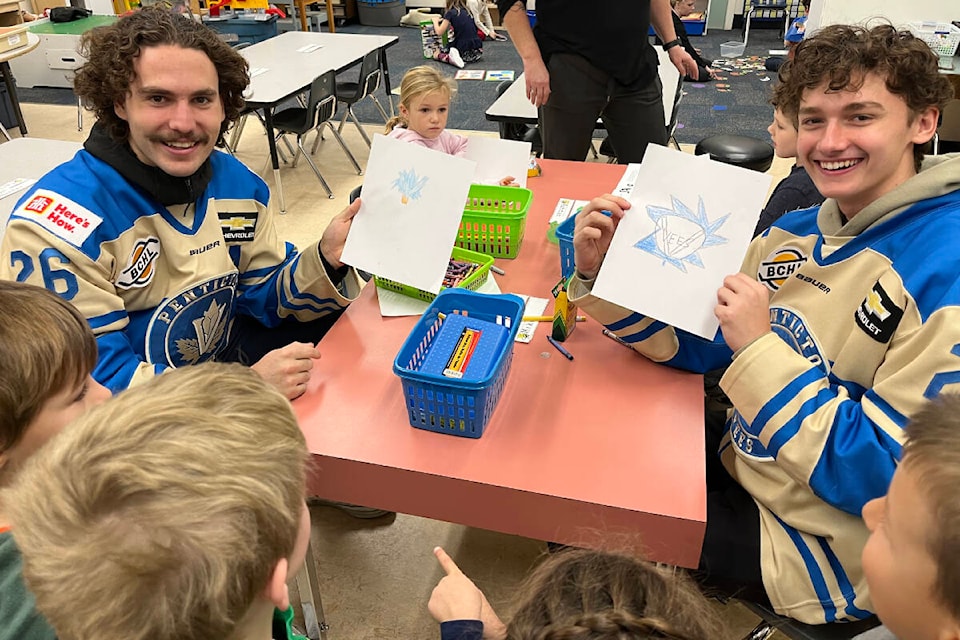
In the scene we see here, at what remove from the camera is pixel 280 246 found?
6.46 feet

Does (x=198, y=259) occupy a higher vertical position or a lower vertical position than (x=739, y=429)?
higher

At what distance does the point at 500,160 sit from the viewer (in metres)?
2.18

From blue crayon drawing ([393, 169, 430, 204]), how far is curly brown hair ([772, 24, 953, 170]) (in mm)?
833

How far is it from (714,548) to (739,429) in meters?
0.25

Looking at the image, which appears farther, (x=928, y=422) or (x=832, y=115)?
(x=832, y=115)

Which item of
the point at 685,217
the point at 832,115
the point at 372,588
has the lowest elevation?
the point at 372,588

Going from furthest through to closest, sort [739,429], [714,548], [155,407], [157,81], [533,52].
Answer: [533,52] < [157,81] < [739,429] < [714,548] < [155,407]

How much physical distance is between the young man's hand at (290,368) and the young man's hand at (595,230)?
0.61m

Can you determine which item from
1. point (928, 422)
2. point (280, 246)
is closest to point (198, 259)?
point (280, 246)

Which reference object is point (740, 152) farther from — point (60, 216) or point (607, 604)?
point (607, 604)

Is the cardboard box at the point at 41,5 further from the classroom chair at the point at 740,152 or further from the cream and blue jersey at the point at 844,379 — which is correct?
the cream and blue jersey at the point at 844,379

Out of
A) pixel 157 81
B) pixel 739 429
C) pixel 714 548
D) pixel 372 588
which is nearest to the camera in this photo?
pixel 714 548

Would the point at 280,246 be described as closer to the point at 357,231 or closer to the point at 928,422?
the point at 357,231

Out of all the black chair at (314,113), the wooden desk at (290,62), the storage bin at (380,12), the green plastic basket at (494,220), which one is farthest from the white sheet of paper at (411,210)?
the storage bin at (380,12)
